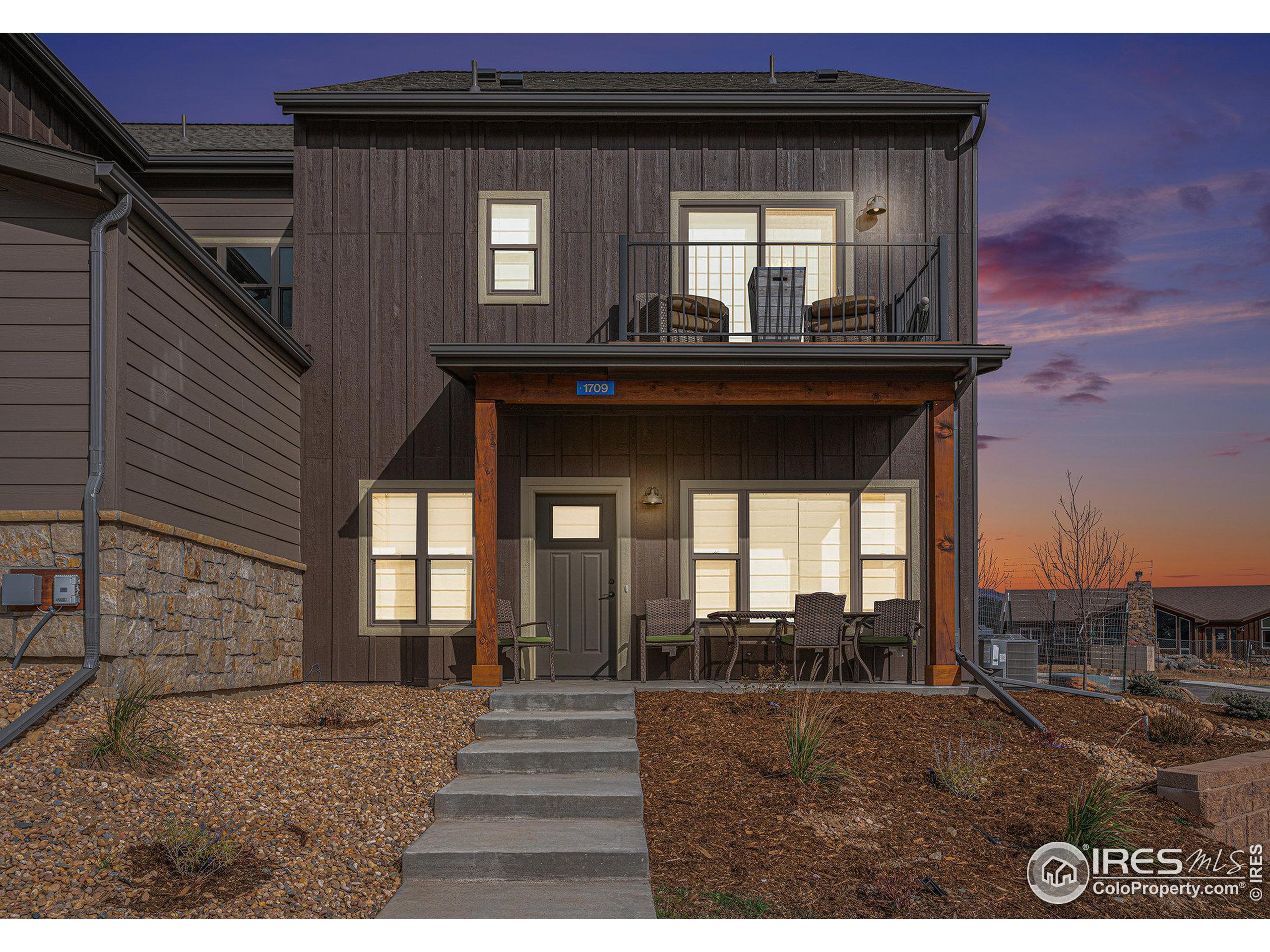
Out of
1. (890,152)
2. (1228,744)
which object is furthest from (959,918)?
(890,152)

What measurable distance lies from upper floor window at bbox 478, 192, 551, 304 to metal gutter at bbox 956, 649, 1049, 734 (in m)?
5.42

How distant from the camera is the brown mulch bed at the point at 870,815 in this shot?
435 centimetres

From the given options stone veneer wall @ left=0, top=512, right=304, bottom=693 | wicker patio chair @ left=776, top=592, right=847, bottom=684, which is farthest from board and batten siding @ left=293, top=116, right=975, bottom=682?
wicker patio chair @ left=776, top=592, right=847, bottom=684

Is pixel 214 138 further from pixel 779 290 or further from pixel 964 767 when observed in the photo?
pixel 964 767

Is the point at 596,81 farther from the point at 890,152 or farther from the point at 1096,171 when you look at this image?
the point at 1096,171

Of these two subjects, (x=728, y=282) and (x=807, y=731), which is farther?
(x=728, y=282)

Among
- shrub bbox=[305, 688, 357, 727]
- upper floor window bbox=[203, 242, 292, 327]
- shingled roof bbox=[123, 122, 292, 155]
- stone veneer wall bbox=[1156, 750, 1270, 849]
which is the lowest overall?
stone veneer wall bbox=[1156, 750, 1270, 849]

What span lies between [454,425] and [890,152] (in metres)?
5.47

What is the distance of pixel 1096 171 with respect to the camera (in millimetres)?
11570

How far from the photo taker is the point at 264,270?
1049 centimetres

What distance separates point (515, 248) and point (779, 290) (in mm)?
2805

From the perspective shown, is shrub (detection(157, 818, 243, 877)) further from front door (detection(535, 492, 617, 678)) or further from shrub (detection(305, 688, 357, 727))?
front door (detection(535, 492, 617, 678))

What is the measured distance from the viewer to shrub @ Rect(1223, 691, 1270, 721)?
27.7 feet

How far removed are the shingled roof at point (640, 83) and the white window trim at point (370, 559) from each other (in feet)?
13.7
